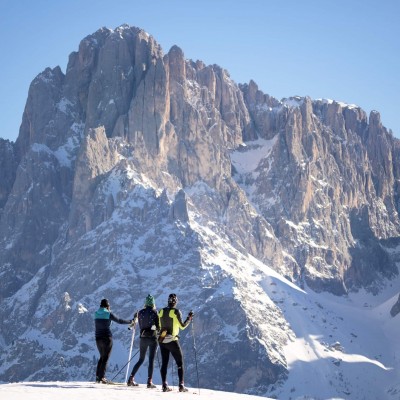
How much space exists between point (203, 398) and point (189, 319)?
3.68 metres

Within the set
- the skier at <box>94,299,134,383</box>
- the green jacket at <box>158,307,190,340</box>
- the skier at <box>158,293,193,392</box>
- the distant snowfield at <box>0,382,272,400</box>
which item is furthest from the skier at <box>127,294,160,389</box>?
the distant snowfield at <box>0,382,272,400</box>

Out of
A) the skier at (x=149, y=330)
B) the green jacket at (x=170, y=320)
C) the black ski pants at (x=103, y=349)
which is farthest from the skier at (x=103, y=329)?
the green jacket at (x=170, y=320)

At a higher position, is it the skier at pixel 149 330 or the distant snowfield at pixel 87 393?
the skier at pixel 149 330

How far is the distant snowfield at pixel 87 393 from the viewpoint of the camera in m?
34.7

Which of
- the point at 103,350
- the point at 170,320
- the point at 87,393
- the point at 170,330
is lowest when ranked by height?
the point at 87,393

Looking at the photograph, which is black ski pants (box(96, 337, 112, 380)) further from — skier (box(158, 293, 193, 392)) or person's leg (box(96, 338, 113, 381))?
skier (box(158, 293, 193, 392))

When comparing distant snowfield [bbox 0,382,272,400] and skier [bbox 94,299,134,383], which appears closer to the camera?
distant snowfield [bbox 0,382,272,400]

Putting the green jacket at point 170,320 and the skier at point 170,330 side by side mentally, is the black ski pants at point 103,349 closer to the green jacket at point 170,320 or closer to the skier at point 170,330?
the skier at point 170,330

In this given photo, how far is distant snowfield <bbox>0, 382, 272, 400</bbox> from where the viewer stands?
34.7 m

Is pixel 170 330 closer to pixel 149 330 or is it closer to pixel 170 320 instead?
pixel 170 320

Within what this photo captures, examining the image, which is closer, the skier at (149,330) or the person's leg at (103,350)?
the skier at (149,330)

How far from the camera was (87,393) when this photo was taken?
35688 millimetres

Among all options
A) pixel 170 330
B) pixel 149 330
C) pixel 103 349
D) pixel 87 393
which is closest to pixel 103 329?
pixel 103 349

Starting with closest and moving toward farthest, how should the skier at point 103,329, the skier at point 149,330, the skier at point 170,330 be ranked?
1. the skier at point 170,330
2. the skier at point 149,330
3. the skier at point 103,329
